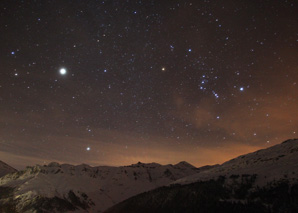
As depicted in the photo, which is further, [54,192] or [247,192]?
[54,192]

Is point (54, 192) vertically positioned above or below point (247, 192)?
above

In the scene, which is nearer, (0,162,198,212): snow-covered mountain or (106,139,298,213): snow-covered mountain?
(106,139,298,213): snow-covered mountain

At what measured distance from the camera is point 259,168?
197 ft

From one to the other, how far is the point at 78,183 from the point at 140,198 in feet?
368

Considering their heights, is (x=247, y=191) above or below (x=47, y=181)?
below

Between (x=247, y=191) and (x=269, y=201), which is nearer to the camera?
(x=269, y=201)

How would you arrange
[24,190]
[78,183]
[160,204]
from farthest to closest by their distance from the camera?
1. [78,183]
2. [24,190]
3. [160,204]

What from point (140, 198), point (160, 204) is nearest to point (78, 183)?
point (140, 198)

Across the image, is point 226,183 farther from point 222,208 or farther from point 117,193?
point 117,193

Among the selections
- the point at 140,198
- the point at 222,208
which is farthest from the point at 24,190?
the point at 222,208

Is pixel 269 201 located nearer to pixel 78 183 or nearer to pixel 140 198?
pixel 140 198

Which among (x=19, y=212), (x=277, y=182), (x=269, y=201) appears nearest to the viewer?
(x=269, y=201)

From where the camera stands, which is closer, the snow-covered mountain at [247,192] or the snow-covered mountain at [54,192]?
the snow-covered mountain at [247,192]

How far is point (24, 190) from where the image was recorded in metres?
144
